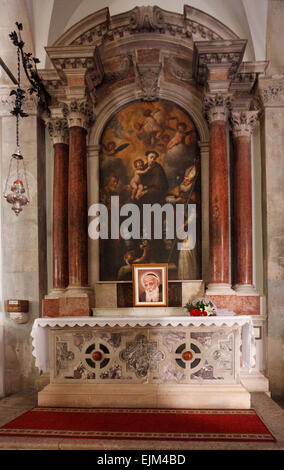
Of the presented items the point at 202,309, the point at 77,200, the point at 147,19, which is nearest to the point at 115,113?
the point at 147,19

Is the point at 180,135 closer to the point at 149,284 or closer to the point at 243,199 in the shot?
the point at 243,199

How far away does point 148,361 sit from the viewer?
21.0 feet

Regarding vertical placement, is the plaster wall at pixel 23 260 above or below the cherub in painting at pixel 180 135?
below

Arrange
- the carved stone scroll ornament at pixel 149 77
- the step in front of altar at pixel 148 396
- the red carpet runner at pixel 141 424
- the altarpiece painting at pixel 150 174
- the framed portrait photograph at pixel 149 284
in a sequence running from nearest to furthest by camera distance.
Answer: the red carpet runner at pixel 141 424 < the step in front of altar at pixel 148 396 < the framed portrait photograph at pixel 149 284 < the altarpiece painting at pixel 150 174 < the carved stone scroll ornament at pixel 149 77

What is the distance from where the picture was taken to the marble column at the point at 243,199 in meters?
7.67

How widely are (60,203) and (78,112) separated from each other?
1.56m

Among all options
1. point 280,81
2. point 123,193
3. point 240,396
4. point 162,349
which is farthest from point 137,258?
point 280,81

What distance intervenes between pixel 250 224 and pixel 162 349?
269 cm

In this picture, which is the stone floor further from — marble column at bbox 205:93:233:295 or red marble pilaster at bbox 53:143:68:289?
red marble pilaster at bbox 53:143:68:289

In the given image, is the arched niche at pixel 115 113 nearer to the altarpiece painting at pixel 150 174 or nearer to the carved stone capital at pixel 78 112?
the altarpiece painting at pixel 150 174

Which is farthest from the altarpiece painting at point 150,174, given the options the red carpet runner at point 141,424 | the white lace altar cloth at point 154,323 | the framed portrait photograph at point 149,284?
the red carpet runner at point 141,424

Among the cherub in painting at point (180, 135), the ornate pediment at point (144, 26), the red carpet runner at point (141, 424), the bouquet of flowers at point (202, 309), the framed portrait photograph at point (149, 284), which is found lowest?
the red carpet runner at point (141, 424)

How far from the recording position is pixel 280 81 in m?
7.72

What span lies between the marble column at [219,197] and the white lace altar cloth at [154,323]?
1.03 meters
